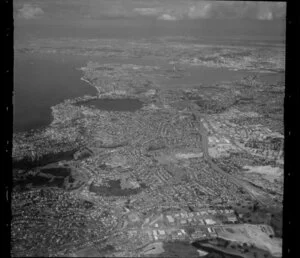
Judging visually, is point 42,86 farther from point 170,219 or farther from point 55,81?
point 170,219

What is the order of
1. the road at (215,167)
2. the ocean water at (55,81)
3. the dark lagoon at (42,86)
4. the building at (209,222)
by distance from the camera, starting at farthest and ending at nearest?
1. the ocean water at (55,81)
2. the dark lagoon at (42,86)
3. the road at (215,167)
4. the building at (209,222)

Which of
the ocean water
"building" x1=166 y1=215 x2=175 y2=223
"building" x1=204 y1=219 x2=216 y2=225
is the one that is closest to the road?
"building" x1=204 y1=219 x2=216 y2=225

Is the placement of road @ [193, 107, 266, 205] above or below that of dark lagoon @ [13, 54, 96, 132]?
below

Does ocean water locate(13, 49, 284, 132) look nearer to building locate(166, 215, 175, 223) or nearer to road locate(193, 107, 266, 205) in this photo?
road locate(193, 107, 266, 205)

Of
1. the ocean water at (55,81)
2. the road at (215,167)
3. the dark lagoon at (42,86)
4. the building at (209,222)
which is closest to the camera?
the building at (209,222)

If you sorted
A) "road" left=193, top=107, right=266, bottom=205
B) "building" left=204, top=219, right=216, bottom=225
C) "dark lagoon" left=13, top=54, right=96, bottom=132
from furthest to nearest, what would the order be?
"dark lagoon" left=13, top=54, right=96, bottom=132 → "road" left=193, top=107, right=266, bottom=205 → "building" left=204, top=219, right=216, bottom=225

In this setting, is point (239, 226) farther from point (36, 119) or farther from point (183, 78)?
point (183, 78)

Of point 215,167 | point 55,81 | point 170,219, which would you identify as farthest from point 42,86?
point 170,219

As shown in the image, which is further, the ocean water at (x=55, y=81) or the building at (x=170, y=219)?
the ocean water at (x=55, y=81)

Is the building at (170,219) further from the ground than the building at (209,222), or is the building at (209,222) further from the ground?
the building at (170,219)

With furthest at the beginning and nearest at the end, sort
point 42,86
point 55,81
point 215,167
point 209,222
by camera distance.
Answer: point 55,81 < point 42,86 < point 215,167 < point 209,222

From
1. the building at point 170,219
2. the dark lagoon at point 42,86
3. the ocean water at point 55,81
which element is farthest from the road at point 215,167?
the dark lagoon at point 42,86

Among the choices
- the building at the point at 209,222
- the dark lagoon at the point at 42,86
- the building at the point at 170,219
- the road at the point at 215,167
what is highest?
the dark lagoon at the point at 42,86

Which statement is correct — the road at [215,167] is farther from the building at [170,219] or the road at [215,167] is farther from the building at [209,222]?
the building at [170,219]
